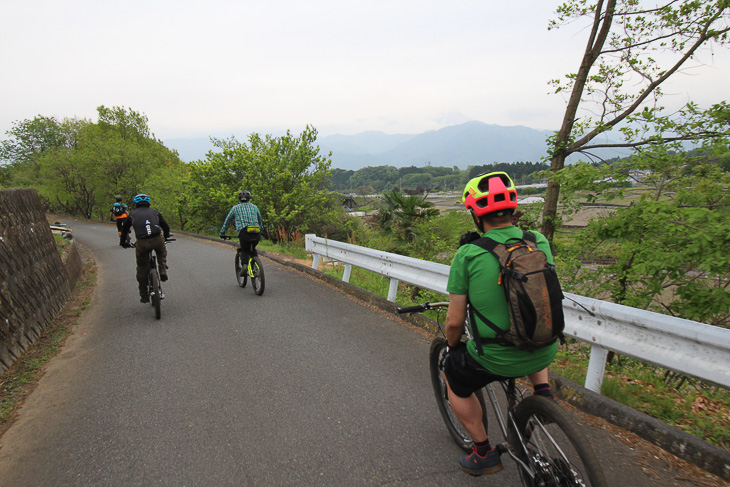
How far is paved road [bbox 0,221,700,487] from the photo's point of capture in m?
2.83

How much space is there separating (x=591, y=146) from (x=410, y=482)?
1011 cm

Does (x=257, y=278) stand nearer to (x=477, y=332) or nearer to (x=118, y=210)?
(x=477, y=332)

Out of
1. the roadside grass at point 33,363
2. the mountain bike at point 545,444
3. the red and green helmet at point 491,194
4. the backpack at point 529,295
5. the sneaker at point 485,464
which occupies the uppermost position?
the red and green helmet at point 491,194

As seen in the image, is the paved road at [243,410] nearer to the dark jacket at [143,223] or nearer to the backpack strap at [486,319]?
the backpack strap at [486,319]

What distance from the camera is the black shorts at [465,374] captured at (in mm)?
2330

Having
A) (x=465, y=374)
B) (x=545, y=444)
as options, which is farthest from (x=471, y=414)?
(x=545, y=444)

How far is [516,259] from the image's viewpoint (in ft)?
6.53

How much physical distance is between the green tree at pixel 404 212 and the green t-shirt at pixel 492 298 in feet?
49.2

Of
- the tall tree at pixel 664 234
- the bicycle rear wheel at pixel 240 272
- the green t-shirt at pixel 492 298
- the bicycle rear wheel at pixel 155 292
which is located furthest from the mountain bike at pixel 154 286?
the tall tree at pixel 664 234

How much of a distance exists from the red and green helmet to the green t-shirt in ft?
0.42

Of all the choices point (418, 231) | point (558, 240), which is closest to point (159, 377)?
point (558, 240)

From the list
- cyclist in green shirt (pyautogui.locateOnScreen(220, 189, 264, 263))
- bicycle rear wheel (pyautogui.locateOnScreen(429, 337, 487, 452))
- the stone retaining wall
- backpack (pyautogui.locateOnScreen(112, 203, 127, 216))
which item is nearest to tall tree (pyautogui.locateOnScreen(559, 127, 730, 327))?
bicycle rear wheel (pyautogui.locateOnScreen(429, 337, 487, 452))

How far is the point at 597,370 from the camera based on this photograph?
357 cm

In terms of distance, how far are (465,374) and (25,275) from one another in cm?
635
